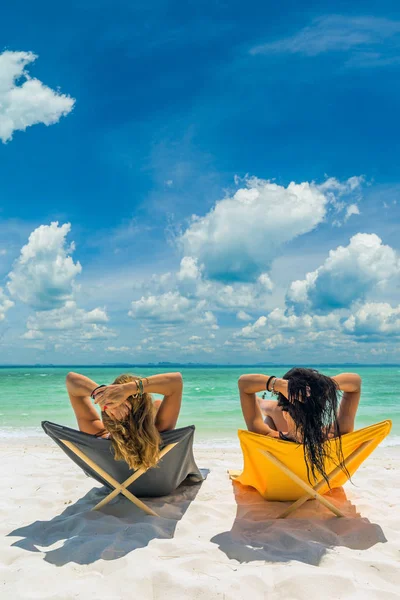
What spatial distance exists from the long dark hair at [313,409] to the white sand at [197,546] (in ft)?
1.79

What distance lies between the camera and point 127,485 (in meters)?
3.52

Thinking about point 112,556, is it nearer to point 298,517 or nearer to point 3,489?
point 298,517

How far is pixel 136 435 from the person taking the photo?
133 inches

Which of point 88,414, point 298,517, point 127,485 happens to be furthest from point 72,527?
point 298,517

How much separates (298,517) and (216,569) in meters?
1.11

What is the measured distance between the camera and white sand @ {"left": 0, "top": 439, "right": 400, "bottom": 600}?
2377 millimetres

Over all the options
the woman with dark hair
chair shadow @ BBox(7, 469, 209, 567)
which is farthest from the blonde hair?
the woman with dark hair

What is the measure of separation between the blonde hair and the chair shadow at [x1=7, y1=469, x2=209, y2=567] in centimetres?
41

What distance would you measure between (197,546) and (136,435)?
0.85m

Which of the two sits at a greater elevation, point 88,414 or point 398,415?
point 88,414

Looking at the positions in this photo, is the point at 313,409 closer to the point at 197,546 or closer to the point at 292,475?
the point at 292,475

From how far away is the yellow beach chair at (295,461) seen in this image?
3305mm

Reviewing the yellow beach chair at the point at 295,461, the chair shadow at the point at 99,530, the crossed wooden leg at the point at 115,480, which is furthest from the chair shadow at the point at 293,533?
the crossed wooden leg at the point at 115,480

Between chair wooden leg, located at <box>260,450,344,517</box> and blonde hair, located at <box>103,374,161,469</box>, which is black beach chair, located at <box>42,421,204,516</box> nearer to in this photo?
blonde hair, located at <box>103,374,161,469</box>
